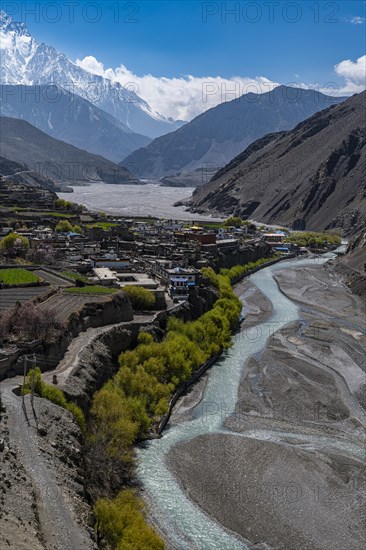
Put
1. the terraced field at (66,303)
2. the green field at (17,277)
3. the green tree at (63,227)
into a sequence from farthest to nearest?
the green tree at (63,227) → the green field at (17,277) → the terraced field at (66,303)

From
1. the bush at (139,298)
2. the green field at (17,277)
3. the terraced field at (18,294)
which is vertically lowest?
the bush at (139,298)

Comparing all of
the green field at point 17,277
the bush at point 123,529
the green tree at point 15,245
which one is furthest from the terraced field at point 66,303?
the green tree at point 15,245

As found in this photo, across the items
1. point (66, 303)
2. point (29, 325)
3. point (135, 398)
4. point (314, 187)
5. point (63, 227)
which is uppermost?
point (314, 187)

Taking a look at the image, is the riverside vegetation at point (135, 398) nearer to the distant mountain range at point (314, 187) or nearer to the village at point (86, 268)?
the village at point (86, 268)

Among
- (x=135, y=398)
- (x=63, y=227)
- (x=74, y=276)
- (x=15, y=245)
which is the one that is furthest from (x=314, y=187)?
(x=135, y=398)

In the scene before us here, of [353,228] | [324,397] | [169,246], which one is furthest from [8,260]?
[353,228]

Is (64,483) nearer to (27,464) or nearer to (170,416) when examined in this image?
(27,464)

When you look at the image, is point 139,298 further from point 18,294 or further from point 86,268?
point 86,268
